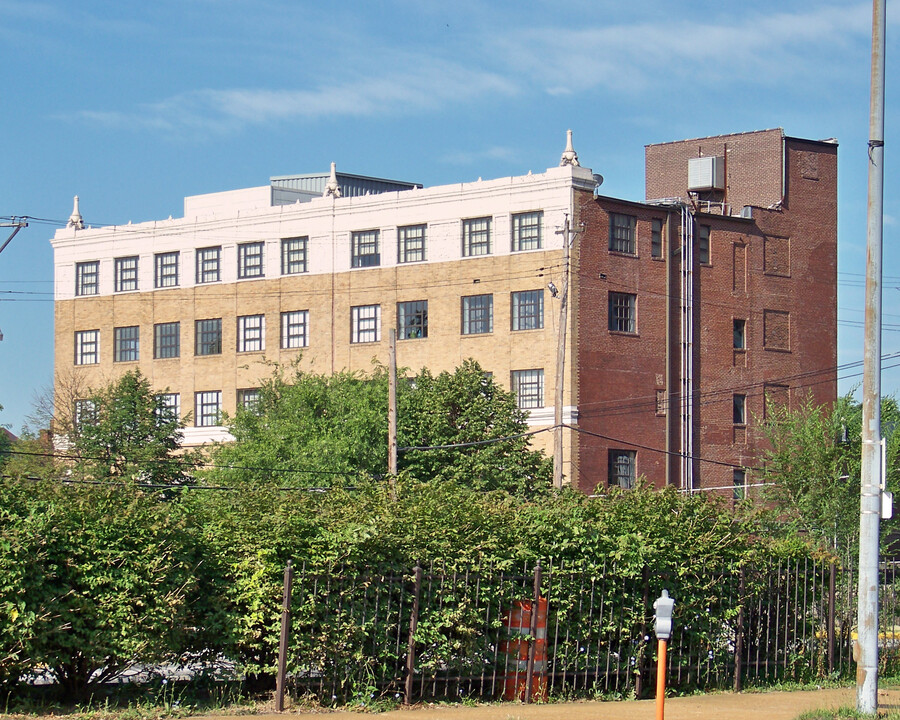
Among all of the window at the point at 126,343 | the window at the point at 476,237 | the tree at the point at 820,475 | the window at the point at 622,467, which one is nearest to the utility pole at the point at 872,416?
the tree at the point at 820,475

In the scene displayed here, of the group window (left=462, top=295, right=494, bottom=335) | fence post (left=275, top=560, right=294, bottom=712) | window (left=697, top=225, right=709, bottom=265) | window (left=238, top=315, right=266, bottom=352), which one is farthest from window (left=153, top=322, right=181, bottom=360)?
fence post (left=275, top=560, right=294, bottom=712)

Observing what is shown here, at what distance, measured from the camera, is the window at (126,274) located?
2808 inches

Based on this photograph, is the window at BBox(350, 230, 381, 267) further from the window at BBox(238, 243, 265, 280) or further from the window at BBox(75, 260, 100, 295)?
the window at BBox(75, 260, 100, 295)

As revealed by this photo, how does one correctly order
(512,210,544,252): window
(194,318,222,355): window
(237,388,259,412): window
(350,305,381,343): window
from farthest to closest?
(194,318,222,355): window, (237,388,259,412): window, (350,305,381,343): window, (512,210,544,252): window

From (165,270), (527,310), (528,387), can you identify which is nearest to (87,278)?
(165,270)

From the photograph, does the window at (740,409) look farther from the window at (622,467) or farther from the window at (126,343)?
the window at (126,343)

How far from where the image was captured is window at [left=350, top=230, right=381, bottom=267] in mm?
64250

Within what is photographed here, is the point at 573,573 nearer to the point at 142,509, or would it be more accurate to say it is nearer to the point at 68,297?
the point at 142,509

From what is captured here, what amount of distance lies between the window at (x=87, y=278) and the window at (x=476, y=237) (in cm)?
2223

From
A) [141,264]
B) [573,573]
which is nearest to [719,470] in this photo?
[141,264]

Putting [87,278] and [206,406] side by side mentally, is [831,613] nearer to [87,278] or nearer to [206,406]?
[206,406]

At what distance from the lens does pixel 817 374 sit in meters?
65.5

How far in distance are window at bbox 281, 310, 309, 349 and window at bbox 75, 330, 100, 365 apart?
11962 mm

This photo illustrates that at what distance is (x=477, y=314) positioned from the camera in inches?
2397
